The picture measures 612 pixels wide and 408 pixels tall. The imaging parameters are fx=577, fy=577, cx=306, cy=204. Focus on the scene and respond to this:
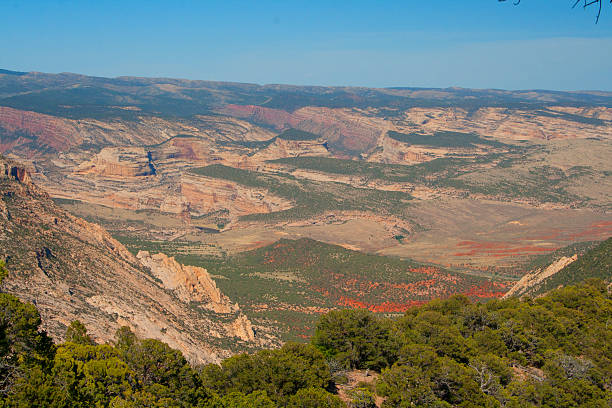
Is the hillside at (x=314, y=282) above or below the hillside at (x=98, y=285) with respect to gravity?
below

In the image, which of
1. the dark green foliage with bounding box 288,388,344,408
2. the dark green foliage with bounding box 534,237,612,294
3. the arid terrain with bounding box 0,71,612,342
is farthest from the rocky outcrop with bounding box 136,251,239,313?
the dark green foliage with bounding box 288,388,344,408

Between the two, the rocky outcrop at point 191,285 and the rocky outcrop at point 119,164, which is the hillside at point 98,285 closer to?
the rocky outcrop at point 191,285

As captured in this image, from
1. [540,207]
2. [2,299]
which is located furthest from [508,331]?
[540,207]

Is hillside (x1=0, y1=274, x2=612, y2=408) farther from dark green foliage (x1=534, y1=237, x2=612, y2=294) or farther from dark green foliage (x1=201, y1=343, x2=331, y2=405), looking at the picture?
dark green foliage (x1=534, y1=237, x2=612, y2=294)

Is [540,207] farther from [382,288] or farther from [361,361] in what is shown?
[361,361]

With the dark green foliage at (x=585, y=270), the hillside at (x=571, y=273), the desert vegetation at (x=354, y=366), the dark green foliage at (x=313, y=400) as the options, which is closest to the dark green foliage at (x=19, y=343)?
the desert vegetation at (x=354, y=366)

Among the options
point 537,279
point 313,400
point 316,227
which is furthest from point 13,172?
point 316,227
